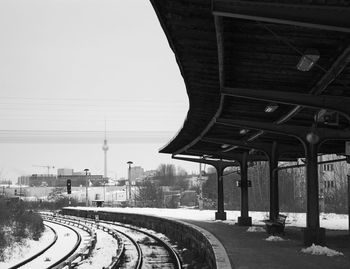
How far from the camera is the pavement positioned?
36.3ft

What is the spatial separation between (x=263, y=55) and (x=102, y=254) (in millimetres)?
13528

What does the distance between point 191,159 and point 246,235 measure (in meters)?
10.0

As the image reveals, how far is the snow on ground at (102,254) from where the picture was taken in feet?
58.3

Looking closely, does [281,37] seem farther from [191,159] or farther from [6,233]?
[6,233]

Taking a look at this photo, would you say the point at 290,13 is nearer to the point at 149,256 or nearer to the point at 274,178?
the point at 274,178

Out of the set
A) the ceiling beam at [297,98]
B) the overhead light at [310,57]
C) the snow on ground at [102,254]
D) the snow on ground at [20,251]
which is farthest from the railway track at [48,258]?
the overhead light at [310,57]

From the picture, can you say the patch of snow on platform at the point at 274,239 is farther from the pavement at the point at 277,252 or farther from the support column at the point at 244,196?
the support column at the point at 244,196

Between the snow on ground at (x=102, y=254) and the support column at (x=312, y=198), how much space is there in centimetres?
700

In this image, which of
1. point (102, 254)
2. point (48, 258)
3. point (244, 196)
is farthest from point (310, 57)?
point (244, 196)

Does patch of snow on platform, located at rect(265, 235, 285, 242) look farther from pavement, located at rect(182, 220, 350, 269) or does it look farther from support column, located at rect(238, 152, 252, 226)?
support column, located at rect(238, 152, 252, 226)

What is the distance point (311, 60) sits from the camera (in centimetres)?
879

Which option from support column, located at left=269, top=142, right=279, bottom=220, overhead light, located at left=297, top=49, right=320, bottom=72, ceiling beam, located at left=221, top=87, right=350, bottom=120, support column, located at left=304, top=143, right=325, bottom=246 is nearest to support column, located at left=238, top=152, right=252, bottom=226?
support column, located at left=269, top=142, right=279, bottom=220

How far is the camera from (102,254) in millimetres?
20859

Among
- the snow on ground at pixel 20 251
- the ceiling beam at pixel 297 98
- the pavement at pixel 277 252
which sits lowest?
the snow on ground at pixel 20 251
